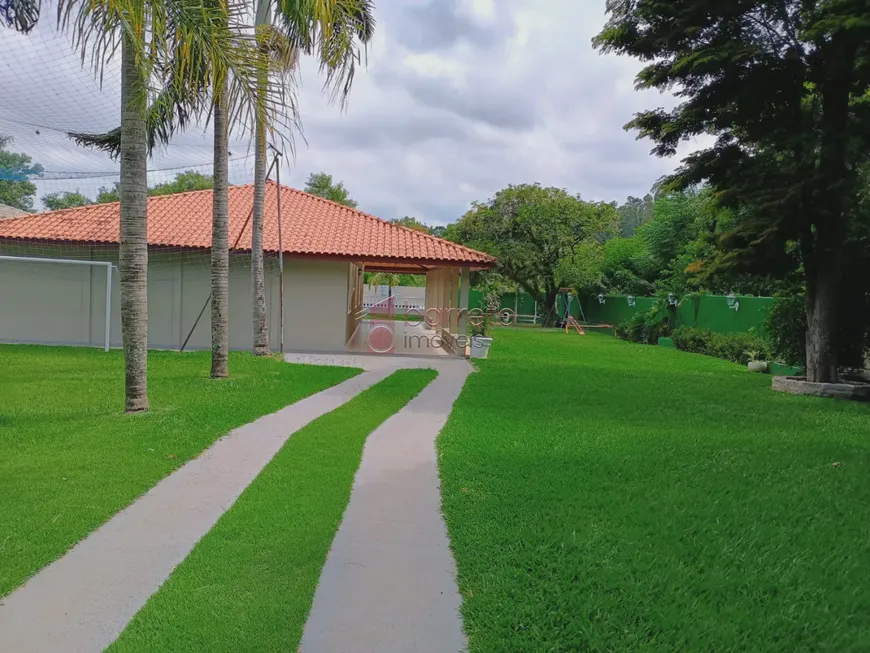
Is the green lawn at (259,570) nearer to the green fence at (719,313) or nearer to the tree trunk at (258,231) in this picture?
the tree trunk at (258,231)

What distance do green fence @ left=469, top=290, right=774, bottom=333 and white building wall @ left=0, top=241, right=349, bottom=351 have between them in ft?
39.4

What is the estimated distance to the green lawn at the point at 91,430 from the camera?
4.41 metres

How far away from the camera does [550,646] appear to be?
3006mm

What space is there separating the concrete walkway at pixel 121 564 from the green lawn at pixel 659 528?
54.6 inches

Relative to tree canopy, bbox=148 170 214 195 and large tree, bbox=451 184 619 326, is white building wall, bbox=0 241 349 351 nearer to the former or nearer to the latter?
large tree, bbox=451 184 619 326

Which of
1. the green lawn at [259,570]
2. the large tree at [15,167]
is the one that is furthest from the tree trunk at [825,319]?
the large tree at [15,167]

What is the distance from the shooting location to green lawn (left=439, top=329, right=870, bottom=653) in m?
3.20

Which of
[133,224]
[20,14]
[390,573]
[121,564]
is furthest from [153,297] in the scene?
[390,573]

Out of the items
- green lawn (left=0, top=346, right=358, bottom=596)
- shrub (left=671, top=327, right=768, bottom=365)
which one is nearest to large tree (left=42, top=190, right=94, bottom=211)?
green lawn (left=0, top=346, right=358, bottom=596)

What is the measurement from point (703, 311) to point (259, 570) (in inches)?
912

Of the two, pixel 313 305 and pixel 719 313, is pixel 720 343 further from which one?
pixel 313 305

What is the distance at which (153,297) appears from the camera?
17.3 meters

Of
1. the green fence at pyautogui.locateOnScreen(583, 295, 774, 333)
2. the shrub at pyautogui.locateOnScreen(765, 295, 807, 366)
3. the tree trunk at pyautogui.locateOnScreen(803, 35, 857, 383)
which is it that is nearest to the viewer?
the tree trunk at pyautogui.locateOnScreen(803, 35, 857, 383)

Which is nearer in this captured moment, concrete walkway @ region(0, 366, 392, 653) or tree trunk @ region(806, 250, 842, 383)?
concrete walkway @ region(0, 366, 392, 653)
